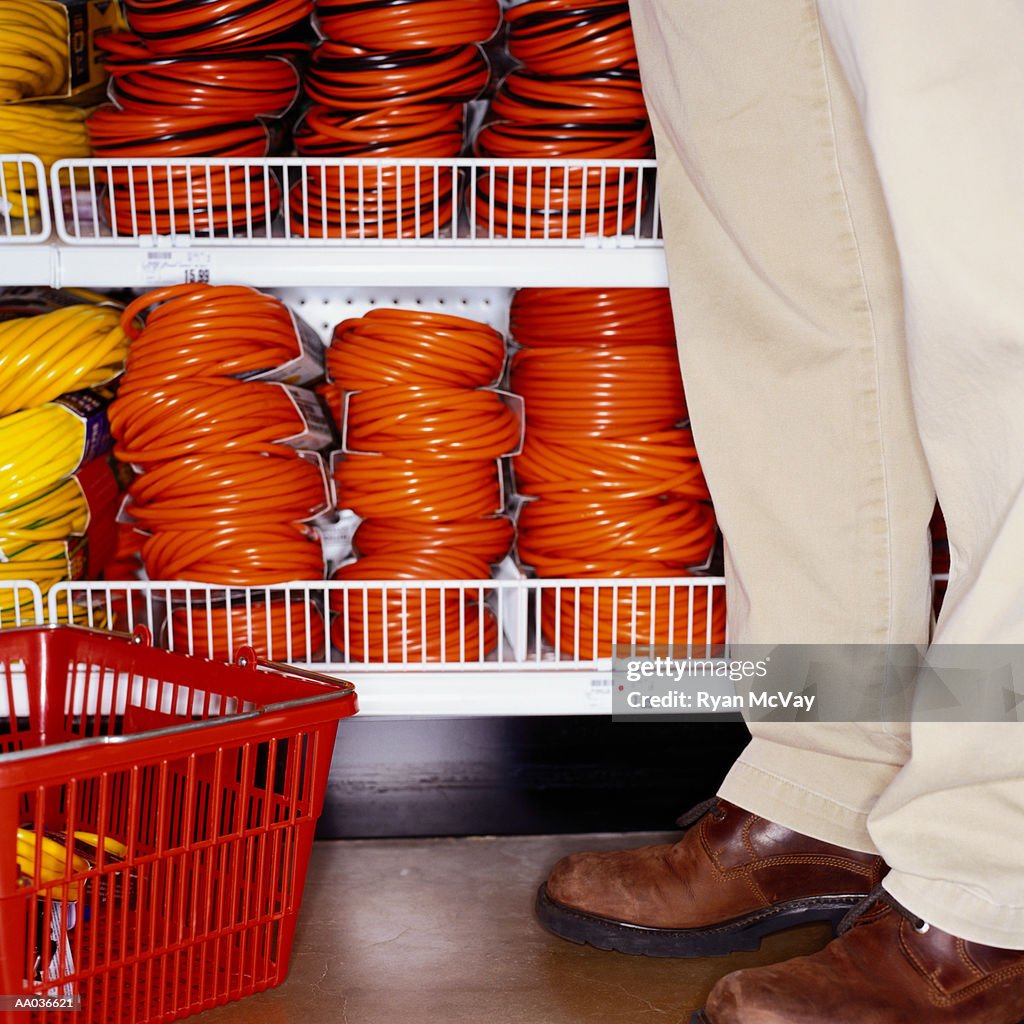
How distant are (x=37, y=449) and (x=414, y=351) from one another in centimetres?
45

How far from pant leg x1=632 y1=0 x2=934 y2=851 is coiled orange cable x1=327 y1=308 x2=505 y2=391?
Result: 0.27 metres

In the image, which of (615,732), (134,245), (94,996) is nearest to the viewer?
(94,996)

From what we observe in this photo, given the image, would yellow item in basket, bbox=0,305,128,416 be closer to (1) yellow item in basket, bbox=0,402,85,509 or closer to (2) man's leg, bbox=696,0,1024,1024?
(1) yellow item in basket, bbox=0,402,85,509

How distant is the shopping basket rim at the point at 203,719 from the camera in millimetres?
849

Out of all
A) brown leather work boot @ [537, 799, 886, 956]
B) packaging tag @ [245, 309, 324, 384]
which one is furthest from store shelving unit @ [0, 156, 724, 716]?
brown leather work boot @ [537, 799, 886, 956]

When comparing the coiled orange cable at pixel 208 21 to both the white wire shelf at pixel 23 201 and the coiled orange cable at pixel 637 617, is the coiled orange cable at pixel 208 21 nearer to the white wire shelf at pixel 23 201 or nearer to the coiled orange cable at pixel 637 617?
the white wire shelf at pixel 23 201

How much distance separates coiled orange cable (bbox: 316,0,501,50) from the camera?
1213 mm

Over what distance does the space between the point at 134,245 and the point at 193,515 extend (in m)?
0.31

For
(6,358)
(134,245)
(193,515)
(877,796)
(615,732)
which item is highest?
(134,245)

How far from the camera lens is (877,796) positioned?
3.49 feet

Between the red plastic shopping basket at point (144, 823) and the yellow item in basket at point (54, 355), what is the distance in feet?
0.94

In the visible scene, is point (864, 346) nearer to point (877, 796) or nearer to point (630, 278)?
point (630, 278)

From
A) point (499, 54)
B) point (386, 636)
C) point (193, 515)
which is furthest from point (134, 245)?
point (499, 54)

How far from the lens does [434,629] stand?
51.4 inches
